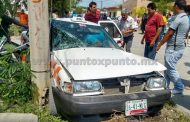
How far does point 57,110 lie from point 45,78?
2.32 ft

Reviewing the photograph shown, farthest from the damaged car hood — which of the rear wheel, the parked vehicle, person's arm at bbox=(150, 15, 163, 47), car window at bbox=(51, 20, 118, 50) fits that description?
person's arm at bbox=(150, 15, 163, 47)

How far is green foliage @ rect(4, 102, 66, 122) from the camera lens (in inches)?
170

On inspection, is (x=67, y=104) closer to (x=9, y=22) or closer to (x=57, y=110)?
(x=57, y=110)

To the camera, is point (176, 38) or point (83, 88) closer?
point (83, 88)

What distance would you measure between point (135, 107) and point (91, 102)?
2.18 ft

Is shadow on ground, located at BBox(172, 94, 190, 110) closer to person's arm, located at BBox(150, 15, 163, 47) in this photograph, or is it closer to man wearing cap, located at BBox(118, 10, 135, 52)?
person's arm, located at BBox(150, 15, 163, 47)

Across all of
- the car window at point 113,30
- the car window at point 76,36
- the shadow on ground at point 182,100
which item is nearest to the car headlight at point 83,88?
the car window at point 76,36

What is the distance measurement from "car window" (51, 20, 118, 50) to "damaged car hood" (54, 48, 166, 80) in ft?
0.89

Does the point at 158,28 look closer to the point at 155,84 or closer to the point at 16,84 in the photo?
the point at 155,84

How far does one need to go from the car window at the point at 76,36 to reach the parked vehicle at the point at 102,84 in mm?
317

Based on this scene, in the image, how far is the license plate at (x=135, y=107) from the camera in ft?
13.2

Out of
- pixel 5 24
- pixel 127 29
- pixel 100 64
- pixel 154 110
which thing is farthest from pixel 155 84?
pixel 127 29

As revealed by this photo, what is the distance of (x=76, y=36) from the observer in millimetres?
5395

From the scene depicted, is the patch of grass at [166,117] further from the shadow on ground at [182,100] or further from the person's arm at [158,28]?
the person's arm at [158,28]
